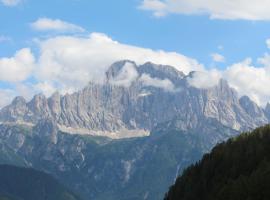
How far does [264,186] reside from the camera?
190 meters

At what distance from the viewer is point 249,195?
192m

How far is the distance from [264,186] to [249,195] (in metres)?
5.39
